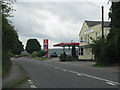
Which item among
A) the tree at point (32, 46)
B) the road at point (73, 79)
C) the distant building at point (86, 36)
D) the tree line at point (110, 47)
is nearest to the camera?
the road at point (73, 79)

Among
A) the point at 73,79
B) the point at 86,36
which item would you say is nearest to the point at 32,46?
the point at 86,36

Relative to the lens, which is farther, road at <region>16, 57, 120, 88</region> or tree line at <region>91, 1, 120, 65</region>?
tree line at <region>91, 1, 120, 65</region>

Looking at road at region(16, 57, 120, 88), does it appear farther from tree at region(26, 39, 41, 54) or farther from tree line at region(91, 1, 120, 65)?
tree at region(26, 39, 41, 54)

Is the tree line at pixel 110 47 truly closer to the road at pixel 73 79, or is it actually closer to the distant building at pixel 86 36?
the road at pixel 73 79

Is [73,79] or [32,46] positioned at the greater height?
[32,46]

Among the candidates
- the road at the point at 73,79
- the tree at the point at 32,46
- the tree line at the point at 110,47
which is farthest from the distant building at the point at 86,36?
the tree at the point at 32,46

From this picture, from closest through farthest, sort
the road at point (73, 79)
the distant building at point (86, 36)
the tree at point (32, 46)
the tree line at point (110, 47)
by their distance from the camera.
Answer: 1. the road at point (73, 79)
2. the tree line at point (110, 47)
3. the distant building at point (86, 36)
4. the tree at point (32, 46)

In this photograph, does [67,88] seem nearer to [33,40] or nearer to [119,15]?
[119,15]

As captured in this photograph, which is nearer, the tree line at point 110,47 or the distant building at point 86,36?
the tree line at point 110,47

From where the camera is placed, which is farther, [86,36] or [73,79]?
[86,36]

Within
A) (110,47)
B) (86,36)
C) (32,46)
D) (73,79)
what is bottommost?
(73,79)

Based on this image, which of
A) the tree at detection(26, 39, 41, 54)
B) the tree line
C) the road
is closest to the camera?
the road

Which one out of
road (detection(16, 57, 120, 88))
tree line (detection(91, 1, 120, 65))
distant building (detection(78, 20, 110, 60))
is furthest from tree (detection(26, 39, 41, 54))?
road (detection(16, 57, 120, 88))

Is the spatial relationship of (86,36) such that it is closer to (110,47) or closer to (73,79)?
(110,47)
